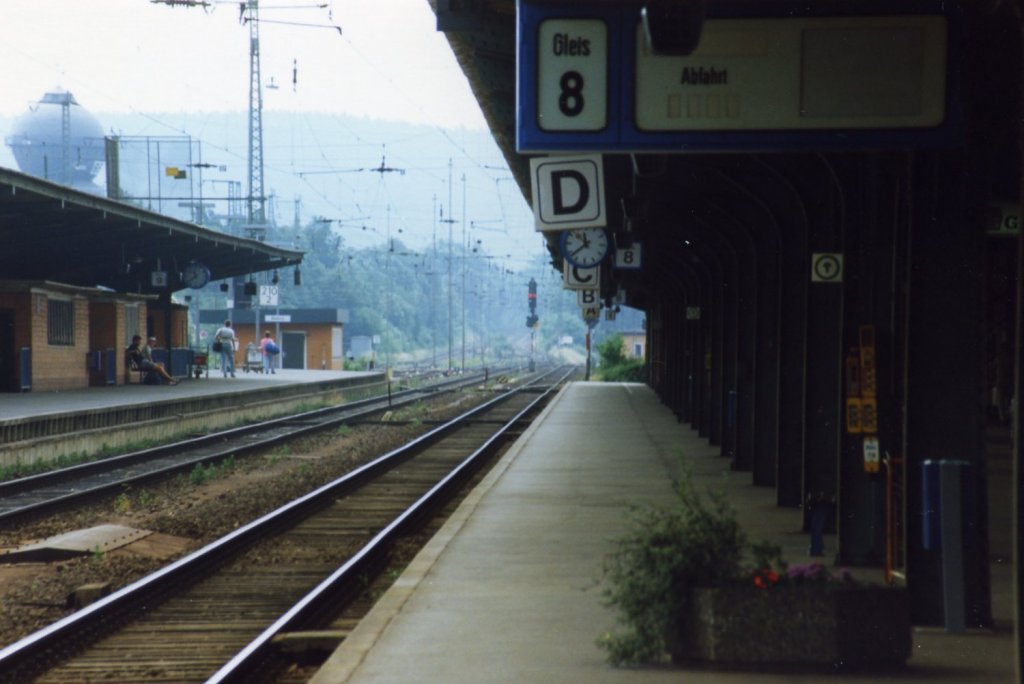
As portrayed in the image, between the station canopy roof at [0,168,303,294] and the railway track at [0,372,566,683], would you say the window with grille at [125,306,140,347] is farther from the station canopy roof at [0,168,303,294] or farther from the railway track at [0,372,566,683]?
the railway track at [0,372,566,683]

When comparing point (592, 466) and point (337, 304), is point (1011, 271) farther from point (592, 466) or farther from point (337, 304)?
point (337, 304)

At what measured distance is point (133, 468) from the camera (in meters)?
20.8

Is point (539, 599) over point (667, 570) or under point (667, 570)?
under

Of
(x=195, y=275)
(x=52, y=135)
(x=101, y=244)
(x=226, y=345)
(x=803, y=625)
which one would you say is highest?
(x=52, y=135)

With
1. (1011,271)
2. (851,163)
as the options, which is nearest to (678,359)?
(1011,271)

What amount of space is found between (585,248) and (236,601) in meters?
10.2

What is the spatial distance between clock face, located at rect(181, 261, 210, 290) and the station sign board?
32018mm

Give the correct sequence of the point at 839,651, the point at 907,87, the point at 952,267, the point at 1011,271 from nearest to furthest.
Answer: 1. the point at 839,651
2. the point at 907,87
3. the point at 952,267
4. the point at 1011,271

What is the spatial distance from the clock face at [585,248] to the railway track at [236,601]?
12.5ft

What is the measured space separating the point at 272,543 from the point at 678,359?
20074 mm

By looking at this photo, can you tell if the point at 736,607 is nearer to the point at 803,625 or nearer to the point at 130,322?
the point at 803,625

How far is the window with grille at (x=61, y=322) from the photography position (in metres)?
30.7

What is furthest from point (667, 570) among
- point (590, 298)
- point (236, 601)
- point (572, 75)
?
point (590, 298)

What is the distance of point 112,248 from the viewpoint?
115ft
